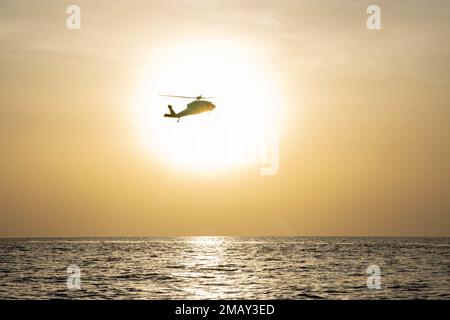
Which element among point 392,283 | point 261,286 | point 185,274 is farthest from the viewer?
point 185,274

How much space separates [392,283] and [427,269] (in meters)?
19.3

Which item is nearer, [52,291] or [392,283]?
[52,291]

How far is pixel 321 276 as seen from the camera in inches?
2290

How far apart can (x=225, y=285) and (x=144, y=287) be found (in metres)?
6.82
